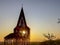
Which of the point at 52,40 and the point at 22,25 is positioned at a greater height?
the point at 22,25

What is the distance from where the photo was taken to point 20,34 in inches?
191

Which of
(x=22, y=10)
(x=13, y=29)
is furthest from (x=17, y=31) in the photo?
(x=22, y=10)

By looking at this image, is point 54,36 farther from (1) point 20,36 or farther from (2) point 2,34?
(2) point 2,34

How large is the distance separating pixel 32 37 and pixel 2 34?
61 centimetres

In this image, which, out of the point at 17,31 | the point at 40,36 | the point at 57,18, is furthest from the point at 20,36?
the point at 57,18

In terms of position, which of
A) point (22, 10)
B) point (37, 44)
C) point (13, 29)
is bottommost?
point (37, 44)

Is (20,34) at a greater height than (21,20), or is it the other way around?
(21,20)

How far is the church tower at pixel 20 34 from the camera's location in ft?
15.7

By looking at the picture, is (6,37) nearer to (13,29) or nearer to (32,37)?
(13,29)

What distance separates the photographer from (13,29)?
4.79m

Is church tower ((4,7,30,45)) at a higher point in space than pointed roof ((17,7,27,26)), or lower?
lower

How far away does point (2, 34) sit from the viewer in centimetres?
475

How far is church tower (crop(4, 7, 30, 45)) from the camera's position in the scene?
4.79 m

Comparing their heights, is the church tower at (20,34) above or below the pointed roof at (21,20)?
below
